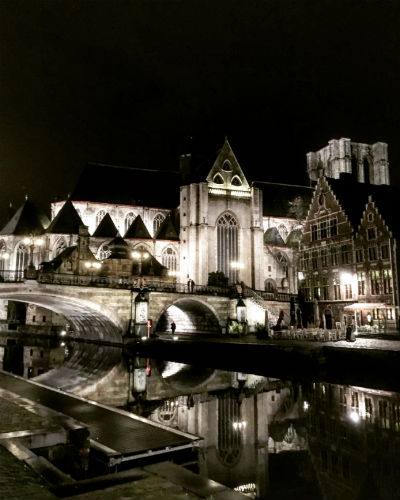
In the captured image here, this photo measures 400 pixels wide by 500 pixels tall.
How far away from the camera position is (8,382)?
16.4 metres

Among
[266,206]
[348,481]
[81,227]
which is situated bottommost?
[348,481]

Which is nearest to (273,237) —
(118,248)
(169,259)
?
(169,259)

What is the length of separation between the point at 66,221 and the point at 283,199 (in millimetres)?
28275

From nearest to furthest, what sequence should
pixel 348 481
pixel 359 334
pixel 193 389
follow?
1. pixel 348 481
2. pixel 193 389
3. pixel 359 334

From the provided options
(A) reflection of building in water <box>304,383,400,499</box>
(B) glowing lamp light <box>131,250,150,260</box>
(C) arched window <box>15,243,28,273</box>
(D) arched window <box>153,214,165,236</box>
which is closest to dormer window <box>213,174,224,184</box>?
(D) arched window <box>153,214,165,236</box>

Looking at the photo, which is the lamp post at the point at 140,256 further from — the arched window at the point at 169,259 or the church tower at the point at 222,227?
the arched window at the point at 169,259

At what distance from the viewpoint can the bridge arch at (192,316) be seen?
39.1 m

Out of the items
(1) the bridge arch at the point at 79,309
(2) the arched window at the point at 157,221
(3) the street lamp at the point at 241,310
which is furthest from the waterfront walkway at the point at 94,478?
(2) the arched window at the point at 157,221

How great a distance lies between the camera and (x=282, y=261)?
56.7 meters

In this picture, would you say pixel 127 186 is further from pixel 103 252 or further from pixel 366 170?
pixel 366 170

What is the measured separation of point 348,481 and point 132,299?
83.7ft

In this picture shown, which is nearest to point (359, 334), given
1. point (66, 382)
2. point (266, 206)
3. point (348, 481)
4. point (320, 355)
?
point (320, 355)

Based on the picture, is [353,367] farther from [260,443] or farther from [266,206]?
[266,206]

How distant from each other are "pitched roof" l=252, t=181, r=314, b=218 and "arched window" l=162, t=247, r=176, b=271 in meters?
13.9
